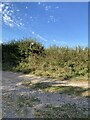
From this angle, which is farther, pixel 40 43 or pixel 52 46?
pixel 40 43

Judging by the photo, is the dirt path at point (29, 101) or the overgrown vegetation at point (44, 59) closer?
the dirt path at point (29, 101)

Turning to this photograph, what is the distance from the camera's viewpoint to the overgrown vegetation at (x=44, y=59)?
589 inches

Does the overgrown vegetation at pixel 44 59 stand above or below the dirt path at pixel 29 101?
above

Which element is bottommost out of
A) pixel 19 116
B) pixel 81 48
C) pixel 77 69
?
pixel 19 116

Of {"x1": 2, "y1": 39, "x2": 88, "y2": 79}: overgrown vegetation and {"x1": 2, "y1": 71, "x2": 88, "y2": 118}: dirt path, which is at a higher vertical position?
{"x1": 2, "y1": 39, "x2": 88, "y2": 79}: overgrown vegetation

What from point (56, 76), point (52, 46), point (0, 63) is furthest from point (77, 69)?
point (0, 63)

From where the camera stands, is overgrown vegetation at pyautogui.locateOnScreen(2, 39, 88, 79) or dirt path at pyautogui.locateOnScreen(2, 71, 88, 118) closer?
dirt path at pyautogui.locateOnScreen(2, 71, 88, 118)

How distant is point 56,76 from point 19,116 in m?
7.96

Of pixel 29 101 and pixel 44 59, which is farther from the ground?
pixel 44 59

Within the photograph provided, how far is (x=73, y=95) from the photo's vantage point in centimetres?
934

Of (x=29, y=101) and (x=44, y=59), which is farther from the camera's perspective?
(x=44, y=59)

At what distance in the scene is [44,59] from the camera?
55.6 feet

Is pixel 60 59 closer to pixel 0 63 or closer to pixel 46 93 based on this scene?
pixel 0 63

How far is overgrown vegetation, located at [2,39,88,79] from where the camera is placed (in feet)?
49.1
